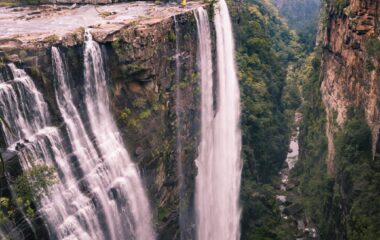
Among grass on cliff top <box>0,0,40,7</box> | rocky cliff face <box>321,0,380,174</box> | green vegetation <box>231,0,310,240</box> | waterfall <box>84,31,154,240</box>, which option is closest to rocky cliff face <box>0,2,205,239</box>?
waterfall <box>84,31,154,240</box>

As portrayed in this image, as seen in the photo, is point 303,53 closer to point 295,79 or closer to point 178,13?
point 295,79

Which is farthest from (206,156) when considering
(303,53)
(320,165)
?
(303,53)

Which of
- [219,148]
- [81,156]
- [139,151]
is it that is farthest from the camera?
[219,148]

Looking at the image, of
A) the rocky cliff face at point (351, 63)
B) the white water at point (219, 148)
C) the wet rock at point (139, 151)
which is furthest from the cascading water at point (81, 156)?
the rocky cliff face at point (351, 63)

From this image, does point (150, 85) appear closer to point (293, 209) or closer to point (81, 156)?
point (81, 156)

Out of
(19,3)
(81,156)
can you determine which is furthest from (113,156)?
(19,3)

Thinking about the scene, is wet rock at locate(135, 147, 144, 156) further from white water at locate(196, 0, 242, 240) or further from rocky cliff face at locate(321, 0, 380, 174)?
rocky cliff face at locate(321, 0, 380, 174)

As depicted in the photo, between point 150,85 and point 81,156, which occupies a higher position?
point 150,85
